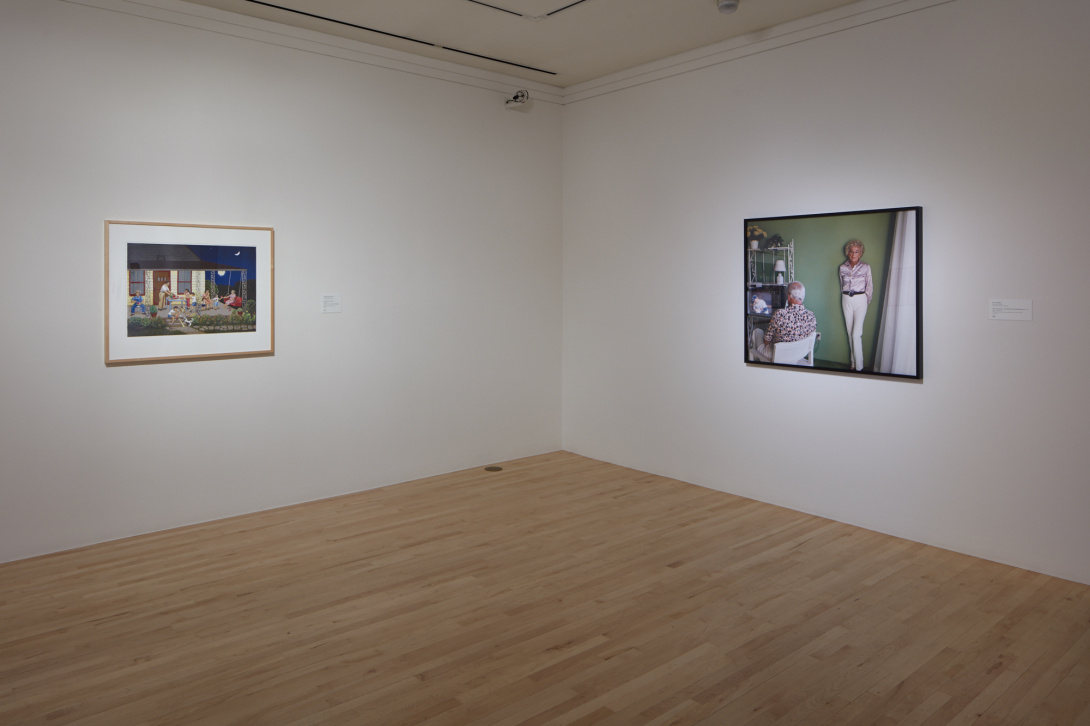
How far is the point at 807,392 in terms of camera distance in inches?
191

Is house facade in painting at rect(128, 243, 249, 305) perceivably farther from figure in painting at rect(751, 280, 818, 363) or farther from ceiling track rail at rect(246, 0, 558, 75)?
figure in painting at rect(751, 280, 818, 363)

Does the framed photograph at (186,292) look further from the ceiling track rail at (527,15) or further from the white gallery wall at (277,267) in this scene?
the ceiling track rail at (527,15)

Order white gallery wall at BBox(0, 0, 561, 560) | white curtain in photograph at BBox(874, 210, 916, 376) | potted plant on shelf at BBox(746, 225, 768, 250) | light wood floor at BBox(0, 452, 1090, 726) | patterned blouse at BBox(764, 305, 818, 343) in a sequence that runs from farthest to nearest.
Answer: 1. potted plant on shelf at BBox(746, 225, 768, 250)
2. patterned blouse at BBox(764, 305, 818, 343)
3. white curtain in photograph at BBox(874, 210, 916, 376)
4. white gallery wall at BBox(0, 0, 561, 560)
5. light wood floor at BBox(0, 452, 1090, 726)

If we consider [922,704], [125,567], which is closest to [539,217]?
[125,567]

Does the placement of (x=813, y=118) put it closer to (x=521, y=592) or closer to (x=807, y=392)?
(x=807, y=392)

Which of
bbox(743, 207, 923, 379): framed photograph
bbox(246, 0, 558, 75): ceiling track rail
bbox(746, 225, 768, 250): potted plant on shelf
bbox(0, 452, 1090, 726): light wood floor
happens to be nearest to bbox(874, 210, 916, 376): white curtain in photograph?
bbox(743, 207, 923, 379): framed photograph

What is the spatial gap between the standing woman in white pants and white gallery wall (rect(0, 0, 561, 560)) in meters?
2.73

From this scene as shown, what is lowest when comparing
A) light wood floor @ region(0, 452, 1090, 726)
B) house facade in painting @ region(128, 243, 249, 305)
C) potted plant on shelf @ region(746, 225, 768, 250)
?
light wood floor @ region(0, 452, 1090, 726)

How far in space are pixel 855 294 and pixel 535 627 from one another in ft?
9.24

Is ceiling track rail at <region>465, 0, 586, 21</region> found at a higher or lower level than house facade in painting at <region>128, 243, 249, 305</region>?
higher

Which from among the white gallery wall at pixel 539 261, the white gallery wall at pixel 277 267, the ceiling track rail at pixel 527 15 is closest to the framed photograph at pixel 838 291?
the white gallery wall at pixel 539 261

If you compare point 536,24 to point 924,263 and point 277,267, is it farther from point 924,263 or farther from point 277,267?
point 924,263

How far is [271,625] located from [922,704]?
271cm

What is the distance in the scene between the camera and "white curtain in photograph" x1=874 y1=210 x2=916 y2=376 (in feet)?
13.9
